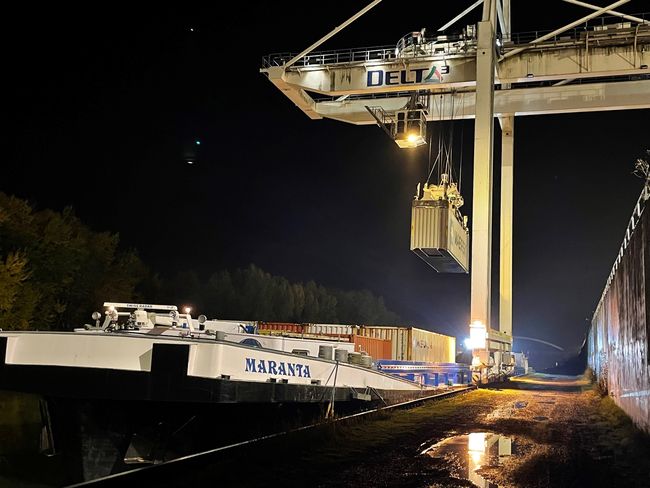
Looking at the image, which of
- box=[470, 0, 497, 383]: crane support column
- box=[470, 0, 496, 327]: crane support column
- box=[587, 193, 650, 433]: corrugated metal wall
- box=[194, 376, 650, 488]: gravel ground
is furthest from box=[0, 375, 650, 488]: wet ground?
box=[470, 0, 496, 327]: crane support column

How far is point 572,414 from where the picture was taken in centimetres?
1393

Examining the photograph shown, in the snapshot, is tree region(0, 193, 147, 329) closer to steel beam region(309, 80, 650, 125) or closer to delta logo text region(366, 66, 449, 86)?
steel beam region(309, 80, 650, 125)

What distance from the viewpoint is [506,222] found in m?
40.1

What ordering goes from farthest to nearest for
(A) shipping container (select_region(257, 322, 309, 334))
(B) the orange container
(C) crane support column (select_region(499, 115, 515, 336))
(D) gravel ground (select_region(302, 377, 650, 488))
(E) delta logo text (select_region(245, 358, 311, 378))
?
(C) crane support column (select_region(499, 115, 515, 336))
(A) shipping container (select_region(257, 322, 309, 334))
(B) the orange container
(E) delta logo text (select_region(245, 358, 311, 378))
(D) gravel ground (select_region(302, 377, 650, 488))

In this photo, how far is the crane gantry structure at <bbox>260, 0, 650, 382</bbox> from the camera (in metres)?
24.8

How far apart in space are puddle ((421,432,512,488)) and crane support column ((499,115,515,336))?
3010cm

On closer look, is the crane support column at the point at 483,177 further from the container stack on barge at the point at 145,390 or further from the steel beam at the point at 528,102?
the container stack on barge at the point at 145,390

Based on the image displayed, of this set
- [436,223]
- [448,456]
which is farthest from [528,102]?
[448,456]

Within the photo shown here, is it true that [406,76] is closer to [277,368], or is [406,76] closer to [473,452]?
[277,368]

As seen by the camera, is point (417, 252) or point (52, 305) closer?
point (417, 252)

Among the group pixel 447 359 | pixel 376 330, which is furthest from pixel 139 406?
pixel 447 359

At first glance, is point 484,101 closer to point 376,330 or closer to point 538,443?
point 376,330

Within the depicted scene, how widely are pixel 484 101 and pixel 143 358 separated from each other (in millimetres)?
20283

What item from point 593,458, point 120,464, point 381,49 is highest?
point 381,49
